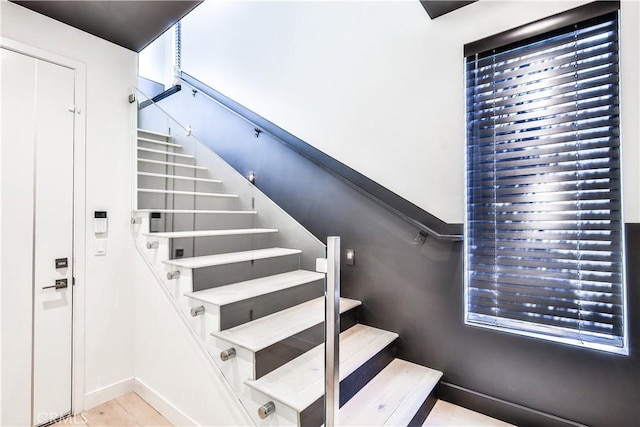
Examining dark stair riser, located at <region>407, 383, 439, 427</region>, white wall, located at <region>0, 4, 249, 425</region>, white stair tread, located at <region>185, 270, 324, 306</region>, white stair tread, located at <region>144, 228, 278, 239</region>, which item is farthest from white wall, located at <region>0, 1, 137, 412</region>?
dark stair riser, located at <region>407, 383, 439, 427</region>

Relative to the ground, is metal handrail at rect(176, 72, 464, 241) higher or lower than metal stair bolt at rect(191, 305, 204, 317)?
higher

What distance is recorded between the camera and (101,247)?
233 cm

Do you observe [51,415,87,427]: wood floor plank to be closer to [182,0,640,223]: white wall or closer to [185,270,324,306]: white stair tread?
[185,270,324,306]: white stair tread

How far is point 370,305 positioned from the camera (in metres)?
2.39

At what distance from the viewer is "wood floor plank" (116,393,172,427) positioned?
2.14 metres

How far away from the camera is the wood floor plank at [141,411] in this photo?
7.03 ft

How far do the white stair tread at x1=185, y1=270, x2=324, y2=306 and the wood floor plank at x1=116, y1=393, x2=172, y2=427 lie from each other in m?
1.02

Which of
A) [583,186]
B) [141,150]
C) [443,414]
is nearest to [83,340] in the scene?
[141,150]

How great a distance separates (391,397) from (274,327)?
2.62ft

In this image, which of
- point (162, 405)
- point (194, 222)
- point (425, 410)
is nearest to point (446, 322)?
point (425, 410)

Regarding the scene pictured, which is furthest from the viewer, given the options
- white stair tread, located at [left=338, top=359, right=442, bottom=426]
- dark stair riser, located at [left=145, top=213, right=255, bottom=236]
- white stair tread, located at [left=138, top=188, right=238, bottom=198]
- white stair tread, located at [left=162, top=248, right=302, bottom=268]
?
white stair tread, located at [left=138, top=188, right=238, bottom=198]

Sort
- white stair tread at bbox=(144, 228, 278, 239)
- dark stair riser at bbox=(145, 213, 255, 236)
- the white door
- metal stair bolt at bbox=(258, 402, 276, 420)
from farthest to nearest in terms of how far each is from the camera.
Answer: dark stair riser at bbox=(145, 213, 255, 236) < white stair tread at bbox=(144, 228, 278, 239) < the white door < metal stair bolt at bbox=(258, 402, 276, 420)

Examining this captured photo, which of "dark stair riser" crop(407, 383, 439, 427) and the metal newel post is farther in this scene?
"dark stair riser" crop(407, 383, 439, 427)

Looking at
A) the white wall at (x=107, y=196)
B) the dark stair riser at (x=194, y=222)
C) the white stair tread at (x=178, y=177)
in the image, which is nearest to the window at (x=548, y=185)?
the dark stair riser at (x=194, y=222)
